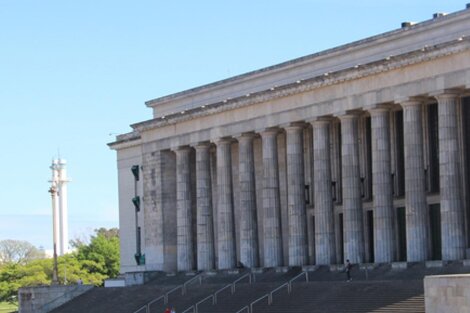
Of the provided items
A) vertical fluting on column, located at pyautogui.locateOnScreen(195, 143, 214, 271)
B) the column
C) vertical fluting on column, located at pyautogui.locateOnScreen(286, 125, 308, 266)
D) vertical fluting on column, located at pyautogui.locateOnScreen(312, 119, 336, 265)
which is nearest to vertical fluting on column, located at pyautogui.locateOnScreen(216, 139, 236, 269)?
vertical fluting on column, located at pyautogui.locateOnScreen(195, 143, 214, 271)

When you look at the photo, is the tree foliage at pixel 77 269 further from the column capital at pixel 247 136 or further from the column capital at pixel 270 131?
the column capital at pixel 270 131

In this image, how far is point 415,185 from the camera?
7125cm

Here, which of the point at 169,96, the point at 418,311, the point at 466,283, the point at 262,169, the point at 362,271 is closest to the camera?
the point at 466,283

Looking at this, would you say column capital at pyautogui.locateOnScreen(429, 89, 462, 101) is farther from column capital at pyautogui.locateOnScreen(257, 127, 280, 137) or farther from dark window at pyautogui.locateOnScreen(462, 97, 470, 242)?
column capital at pyautogui.locateOnScreen(257, 127, 280, 137)

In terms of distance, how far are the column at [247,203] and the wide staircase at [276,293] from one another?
162cm

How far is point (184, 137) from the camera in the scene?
91062 millimetres

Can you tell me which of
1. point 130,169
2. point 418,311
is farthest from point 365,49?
point 130,169

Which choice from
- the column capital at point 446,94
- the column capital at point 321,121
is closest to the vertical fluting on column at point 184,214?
the column capital at point 321,121

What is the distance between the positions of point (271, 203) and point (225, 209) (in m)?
5.13

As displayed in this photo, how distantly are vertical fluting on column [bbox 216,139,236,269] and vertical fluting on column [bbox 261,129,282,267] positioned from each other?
4.20 m

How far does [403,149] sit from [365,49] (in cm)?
653

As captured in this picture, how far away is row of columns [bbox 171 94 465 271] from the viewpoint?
6888 centimetres

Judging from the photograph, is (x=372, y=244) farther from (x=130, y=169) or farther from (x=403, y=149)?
(x=130, y=169)

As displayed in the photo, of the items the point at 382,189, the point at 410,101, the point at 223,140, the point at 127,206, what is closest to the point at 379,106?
the point at 410,101
